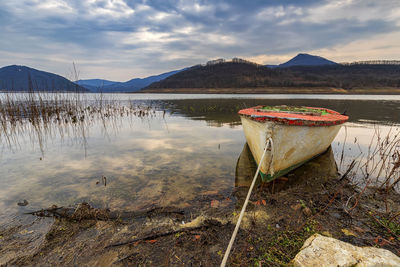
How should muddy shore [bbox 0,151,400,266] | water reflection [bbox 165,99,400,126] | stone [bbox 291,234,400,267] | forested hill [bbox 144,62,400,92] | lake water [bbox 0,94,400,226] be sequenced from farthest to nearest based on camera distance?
forested hill [bbox 144,62,400,92], water reflection [bbox 165,99,400,126], lake water [bbox 0,94,400,226], muddy shore [bbox 0,151,400,266], stone [bbox 291,234,400,267]

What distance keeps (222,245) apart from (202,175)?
2887 millimetres

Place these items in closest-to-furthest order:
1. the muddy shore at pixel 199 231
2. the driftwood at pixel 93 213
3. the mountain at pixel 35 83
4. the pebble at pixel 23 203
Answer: the muddy shore at pixel 199 231
the driftwood at pixel 93 213
the pebble at pixel 23 203
the mountain at pixel 35 83

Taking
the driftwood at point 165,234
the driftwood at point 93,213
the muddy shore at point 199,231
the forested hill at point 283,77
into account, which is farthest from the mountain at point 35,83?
the forested hill at point 283,77

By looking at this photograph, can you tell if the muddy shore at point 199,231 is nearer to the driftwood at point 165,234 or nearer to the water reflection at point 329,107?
the driftwood at point 165,234

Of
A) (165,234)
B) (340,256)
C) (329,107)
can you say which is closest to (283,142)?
(340,256)

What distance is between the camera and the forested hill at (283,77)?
10050 centimetres

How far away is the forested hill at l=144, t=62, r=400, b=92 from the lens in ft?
330

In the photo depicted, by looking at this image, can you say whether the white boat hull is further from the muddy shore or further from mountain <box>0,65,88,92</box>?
mountain <box>0,65,88,92</box>

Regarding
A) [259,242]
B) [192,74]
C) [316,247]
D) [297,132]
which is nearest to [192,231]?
[259,242]

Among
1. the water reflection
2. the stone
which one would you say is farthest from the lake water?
the water reflection

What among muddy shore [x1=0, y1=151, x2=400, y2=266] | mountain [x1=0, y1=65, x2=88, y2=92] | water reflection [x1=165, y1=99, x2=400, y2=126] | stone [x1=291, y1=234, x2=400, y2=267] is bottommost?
muddy shore [x1=0, y1=151, x2=400, y2=266]

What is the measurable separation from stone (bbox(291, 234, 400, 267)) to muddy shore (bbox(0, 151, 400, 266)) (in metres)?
0.37

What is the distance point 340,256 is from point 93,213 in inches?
166

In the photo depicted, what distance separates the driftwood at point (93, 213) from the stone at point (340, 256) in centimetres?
236
